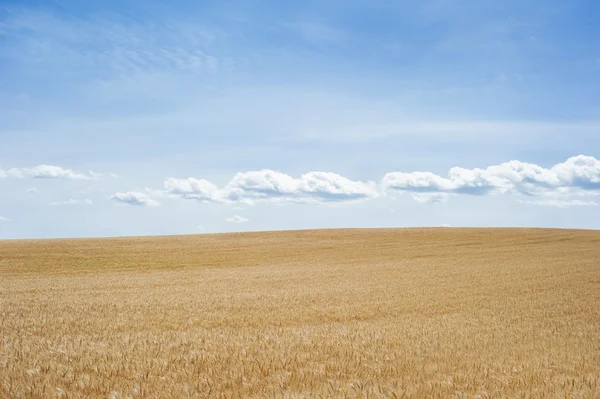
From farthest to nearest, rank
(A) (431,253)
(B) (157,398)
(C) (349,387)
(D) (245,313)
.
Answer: (A) (431,253) → (D) (245,313) → (C) (349,387) → (B) (157,398)

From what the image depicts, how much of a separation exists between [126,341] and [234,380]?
3.81 m

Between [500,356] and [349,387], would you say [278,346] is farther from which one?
[500,356]

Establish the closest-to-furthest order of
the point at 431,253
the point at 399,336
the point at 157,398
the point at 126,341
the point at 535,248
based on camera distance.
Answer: the point at 157,398 → the point at 126,341 → the point at 399,336 → the point at 431,253 → the point at 535,248

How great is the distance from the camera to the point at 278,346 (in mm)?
8961

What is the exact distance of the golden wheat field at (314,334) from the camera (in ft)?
21.0

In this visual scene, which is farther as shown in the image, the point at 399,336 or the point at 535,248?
the point at 535,248

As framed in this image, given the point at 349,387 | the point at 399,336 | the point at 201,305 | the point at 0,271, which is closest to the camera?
the point at 349,387

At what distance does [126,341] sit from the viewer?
9.52 meters

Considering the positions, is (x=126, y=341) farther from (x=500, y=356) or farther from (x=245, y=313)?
(x=500, y=356)

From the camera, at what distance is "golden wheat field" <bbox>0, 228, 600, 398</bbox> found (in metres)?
6.41

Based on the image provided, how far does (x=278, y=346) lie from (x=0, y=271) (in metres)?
30.5

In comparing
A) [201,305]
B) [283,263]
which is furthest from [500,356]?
[283,263]

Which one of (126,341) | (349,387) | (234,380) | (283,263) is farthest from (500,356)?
(283,263)

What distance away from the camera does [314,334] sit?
10500 mm
